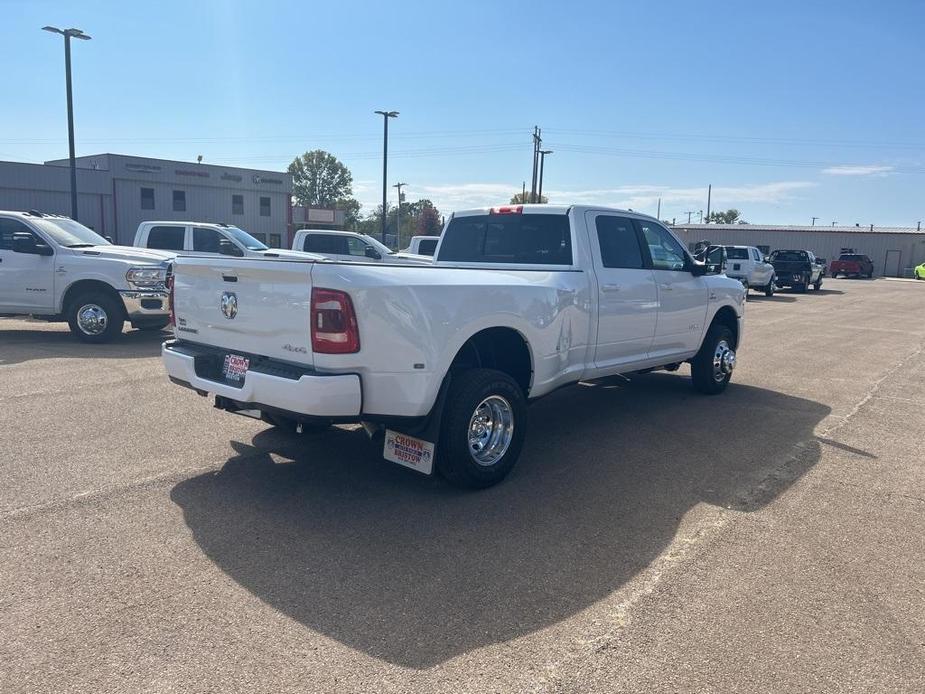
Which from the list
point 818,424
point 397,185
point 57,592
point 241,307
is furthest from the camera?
point 397,185

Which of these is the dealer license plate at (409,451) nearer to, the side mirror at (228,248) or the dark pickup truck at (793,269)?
the side mirror at (228,248)

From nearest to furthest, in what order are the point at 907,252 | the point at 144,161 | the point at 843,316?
the point at 843,316
the point at 144,161
the point at 907,252

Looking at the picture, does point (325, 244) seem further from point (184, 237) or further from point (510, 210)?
point (510, 210)

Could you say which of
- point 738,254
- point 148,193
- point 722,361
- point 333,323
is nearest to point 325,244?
point 722,361

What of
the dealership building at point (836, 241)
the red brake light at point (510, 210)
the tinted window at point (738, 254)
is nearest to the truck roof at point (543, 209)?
the red brake light at point (510, 210)

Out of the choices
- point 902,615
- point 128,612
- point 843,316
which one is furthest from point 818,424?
point 843,316

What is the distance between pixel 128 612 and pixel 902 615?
359 centimetres

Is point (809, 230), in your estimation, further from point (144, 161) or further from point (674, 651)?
point (674, 651)

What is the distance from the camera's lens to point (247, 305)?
14.5ft

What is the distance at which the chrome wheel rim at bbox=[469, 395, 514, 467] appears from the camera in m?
4.73

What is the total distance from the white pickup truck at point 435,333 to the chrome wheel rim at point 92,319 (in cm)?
631

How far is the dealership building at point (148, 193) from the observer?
4131 centimetres

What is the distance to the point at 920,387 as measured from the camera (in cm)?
902

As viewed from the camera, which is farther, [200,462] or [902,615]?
[200,462]
